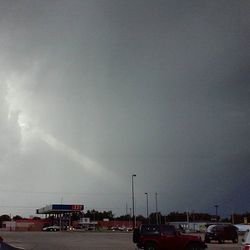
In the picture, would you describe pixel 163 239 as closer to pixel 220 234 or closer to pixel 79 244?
pixel 79 244

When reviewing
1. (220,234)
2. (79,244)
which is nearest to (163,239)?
(79,244)

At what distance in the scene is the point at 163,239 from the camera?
79.9 feet

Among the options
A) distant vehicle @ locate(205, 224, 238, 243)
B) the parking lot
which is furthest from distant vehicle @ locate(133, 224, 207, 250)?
distant vehicle @ locate(205, 224, 238, 243)

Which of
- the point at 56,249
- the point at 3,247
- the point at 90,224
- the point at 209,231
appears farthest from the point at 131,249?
the point at 90,224

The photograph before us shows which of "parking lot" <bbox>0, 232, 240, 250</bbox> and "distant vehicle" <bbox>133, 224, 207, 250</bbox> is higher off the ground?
"distant vehicle" <bbox>133, 224, 207, 250</bbox>

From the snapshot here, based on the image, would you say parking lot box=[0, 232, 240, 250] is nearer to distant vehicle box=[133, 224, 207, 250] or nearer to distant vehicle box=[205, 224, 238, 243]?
distant vehicle box=[205, 224, 238, 243]

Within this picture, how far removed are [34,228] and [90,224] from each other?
65.4ft

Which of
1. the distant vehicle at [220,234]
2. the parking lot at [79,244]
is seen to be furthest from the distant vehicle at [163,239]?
the distant vehicle at [220,234]

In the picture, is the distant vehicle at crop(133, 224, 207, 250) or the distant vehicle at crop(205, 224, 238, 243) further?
the distant vehicle at crop(205, 224, 238, 243)

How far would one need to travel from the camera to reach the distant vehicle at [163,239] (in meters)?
24.3

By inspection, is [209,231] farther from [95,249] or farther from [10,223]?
[10,223]

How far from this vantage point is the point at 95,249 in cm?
2950

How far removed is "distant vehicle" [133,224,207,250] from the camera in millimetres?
24312

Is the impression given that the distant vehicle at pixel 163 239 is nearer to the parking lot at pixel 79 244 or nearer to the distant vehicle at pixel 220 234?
the parking lot at pixel 79 244
